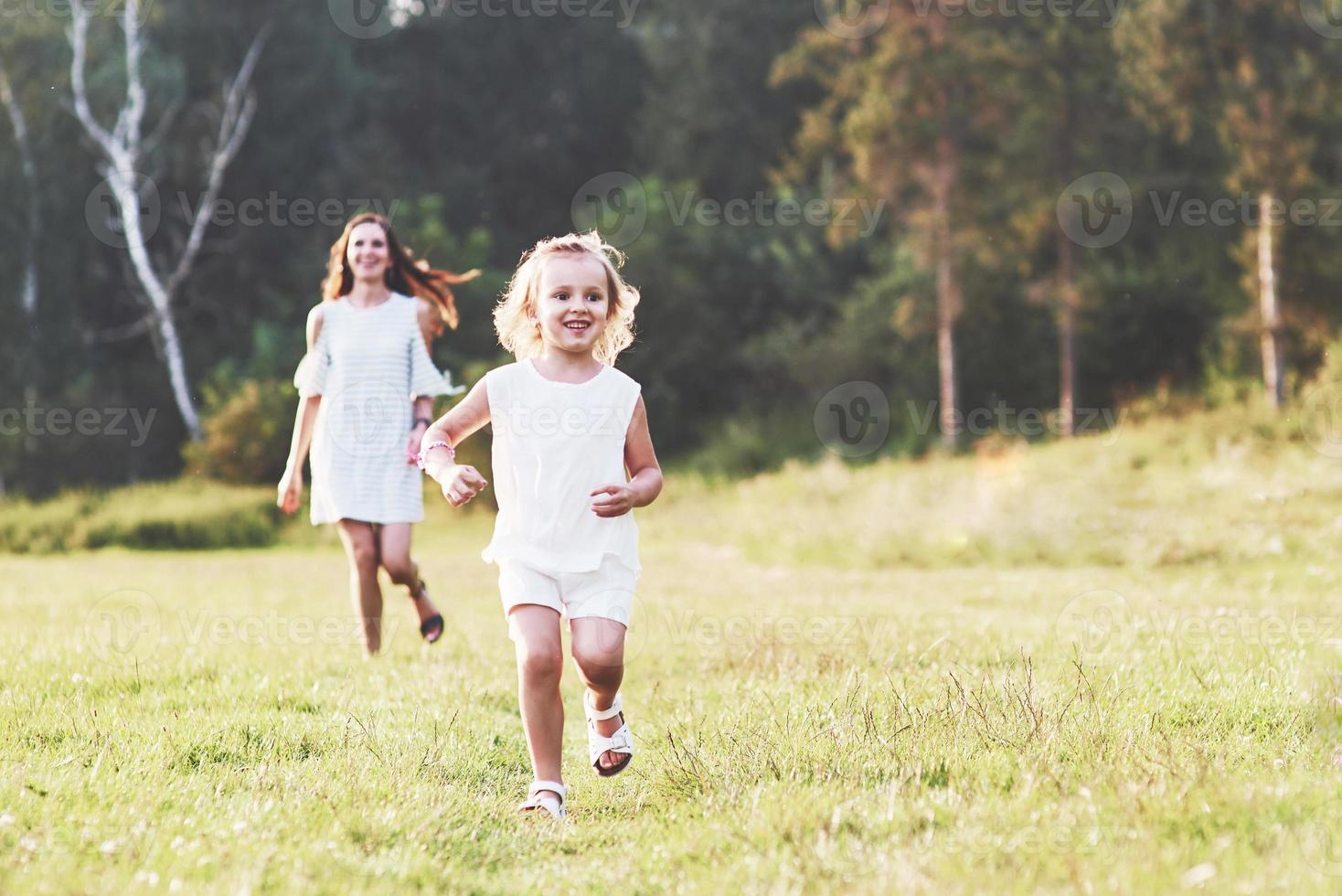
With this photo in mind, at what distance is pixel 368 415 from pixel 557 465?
3.22 metres

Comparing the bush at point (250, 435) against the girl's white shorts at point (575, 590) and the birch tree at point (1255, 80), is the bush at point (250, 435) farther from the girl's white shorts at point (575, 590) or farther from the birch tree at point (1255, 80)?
the girl's white shorts at point (575, 590)

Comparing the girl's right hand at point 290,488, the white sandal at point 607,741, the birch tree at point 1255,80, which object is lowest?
the white sandal at point 607,741

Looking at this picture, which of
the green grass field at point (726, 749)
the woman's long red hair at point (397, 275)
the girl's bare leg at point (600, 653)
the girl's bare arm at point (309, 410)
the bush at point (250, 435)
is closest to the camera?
the green grass field at point (726, 749)

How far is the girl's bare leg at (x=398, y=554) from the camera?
724cm

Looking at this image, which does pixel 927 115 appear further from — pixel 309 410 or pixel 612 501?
pixel 612 501

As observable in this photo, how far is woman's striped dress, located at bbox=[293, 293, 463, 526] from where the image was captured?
7.31m

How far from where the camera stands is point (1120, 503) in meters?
16.0

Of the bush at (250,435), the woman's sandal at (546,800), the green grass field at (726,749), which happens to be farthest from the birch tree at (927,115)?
the woman's sandal at (546,800)

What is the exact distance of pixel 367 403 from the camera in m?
7.44

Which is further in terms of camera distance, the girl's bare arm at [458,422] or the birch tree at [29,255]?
the birch tree at [29,255]

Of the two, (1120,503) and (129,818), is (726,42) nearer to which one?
(1120,503)

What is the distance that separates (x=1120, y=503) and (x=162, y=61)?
23.6m

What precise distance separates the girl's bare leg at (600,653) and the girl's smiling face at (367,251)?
12.1 ft

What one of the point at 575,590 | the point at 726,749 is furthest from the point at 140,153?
the point at 726,749
